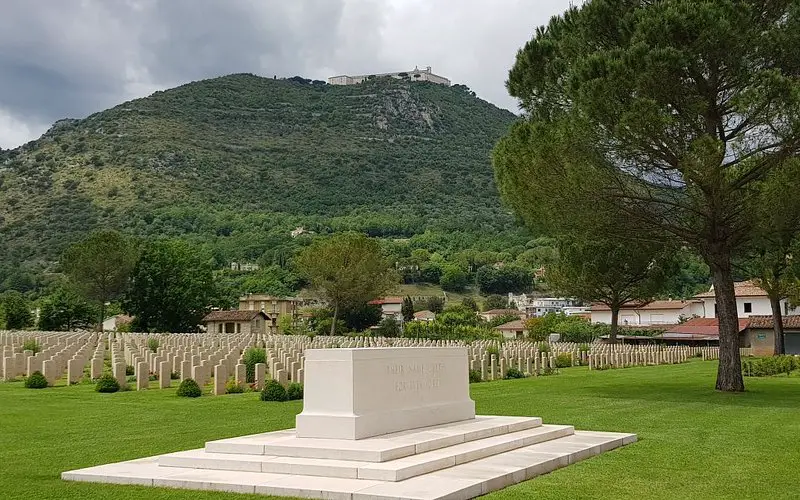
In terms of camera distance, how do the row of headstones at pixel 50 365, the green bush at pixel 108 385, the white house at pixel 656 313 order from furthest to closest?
the white house at pixel 656 313, the row of headstones at pixel 50 365, the green bush at pixel 108 385

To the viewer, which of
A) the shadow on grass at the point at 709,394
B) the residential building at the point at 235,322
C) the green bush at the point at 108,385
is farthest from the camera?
the residential building at the point at 235,322

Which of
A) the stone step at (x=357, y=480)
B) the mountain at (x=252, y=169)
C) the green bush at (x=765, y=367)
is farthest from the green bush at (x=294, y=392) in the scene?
the mountain at (x=252, y=169)

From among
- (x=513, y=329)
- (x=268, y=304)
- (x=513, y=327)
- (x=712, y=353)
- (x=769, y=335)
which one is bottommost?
(x=712, y=353)

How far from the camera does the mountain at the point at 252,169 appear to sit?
95812mm

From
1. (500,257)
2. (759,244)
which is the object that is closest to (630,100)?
(759,244)

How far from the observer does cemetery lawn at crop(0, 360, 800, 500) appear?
723cm

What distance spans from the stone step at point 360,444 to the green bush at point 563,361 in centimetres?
2340

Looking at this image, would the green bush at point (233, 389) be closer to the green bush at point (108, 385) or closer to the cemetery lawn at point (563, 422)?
the cemetery lawn at point (563, 422)

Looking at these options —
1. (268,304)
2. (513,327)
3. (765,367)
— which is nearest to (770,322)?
(765,367)

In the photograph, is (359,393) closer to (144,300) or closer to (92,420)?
(92,420)

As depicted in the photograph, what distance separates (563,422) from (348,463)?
5.63m

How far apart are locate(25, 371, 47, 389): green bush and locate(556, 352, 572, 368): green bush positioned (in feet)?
66.1

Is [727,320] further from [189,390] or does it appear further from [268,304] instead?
[268,304]

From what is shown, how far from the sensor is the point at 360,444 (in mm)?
8297
